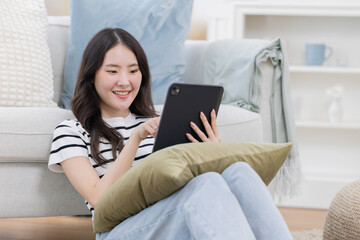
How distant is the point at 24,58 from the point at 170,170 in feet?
3.69

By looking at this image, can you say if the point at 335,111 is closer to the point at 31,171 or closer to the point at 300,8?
the point at 300,8

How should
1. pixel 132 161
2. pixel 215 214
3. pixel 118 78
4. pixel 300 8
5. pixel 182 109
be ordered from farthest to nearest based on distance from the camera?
pixel 300 8
pixel 118 78
pixel 132 161
pixel 182 109
pixel 215 214

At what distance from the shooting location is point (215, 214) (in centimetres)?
113

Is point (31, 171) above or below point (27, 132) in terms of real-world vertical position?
below

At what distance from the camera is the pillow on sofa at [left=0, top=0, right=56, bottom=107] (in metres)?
2.03

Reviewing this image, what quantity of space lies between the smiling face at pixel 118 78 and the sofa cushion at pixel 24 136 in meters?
0.19

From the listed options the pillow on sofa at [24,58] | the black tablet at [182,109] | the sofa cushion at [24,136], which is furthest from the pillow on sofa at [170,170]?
the pillow on sofa at [24,58]

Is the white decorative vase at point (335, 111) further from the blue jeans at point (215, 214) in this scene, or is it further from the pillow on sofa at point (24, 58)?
the blue jeans at point (215, 214)

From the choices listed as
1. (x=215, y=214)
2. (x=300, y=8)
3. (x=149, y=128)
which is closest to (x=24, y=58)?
(x=149, y=128)

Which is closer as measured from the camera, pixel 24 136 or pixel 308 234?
pixel 24 136

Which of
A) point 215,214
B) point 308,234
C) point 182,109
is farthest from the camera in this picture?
point 308,234

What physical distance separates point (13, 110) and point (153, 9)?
2.81 ft

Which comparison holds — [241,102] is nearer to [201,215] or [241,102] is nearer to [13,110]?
[13,110]

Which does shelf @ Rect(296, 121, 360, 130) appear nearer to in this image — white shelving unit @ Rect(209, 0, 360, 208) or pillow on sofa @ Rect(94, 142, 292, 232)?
white shelving unit @ Rect(209, 0, 360, 208)
